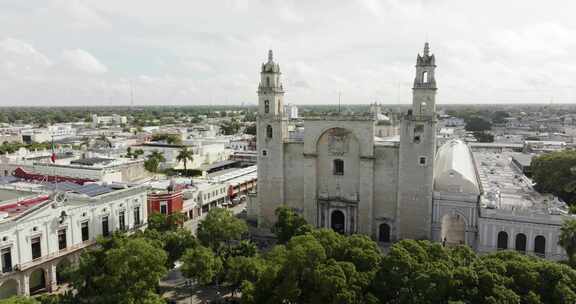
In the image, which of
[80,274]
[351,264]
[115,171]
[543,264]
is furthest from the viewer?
[115,171]

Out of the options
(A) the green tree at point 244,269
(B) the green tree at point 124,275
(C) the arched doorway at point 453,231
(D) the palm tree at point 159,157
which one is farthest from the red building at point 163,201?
(C) the arched doorway at point 453,231

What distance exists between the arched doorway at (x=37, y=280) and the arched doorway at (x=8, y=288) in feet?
5.79

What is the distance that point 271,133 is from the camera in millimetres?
53688

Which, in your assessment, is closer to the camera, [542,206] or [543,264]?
[543,264]

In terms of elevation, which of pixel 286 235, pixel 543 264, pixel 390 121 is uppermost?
pixel 390 121

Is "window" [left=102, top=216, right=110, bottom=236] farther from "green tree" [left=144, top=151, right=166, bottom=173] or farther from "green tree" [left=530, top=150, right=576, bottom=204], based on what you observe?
"green tree" [left=530, top=150, right=576, bottom=204]

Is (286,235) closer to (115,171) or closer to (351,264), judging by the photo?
(351,264)

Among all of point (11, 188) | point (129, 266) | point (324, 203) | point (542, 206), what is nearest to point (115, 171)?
point (11, 188)

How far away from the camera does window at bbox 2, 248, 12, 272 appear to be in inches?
1334

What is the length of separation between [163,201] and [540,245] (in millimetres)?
39053

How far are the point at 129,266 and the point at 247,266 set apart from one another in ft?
25.8

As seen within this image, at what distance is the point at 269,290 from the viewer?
94.6 feet

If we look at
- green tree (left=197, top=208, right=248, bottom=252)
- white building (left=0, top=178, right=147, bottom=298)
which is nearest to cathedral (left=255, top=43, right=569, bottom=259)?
green tree (left=197, top=208, right=248, bottom=252)

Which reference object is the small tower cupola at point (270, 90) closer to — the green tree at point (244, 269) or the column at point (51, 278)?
the green tree at point (244, 269)
